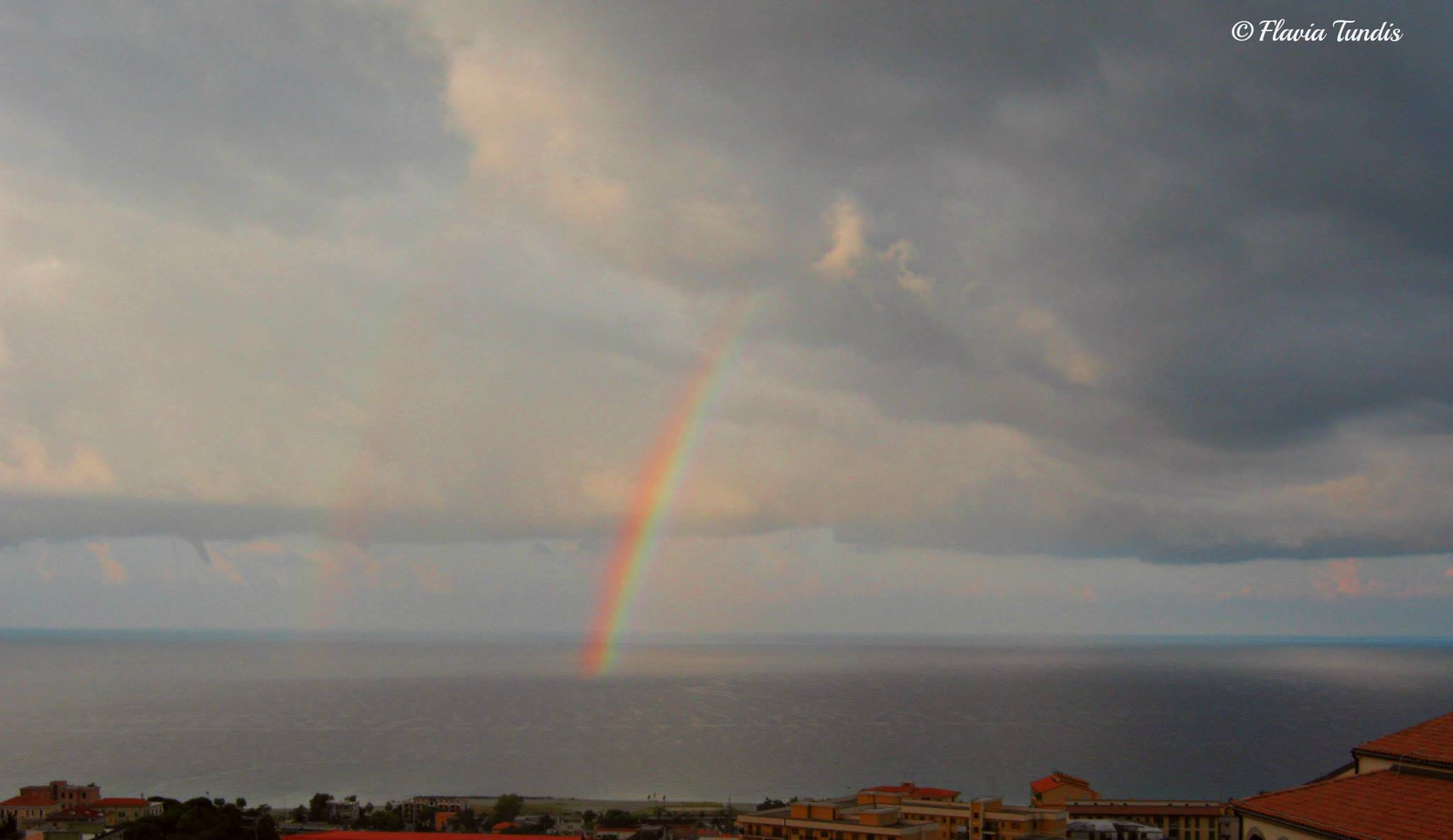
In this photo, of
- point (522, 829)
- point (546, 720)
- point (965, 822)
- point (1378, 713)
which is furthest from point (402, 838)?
point (1378, 713)

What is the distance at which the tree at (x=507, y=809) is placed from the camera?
5812cm

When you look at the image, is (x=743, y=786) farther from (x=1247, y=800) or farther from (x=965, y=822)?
(x=1247, y=800)

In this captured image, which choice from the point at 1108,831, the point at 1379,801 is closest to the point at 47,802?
the point at 1108,831

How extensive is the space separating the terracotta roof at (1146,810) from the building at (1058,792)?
1048 millimetres

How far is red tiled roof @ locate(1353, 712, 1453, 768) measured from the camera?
20.5 metres

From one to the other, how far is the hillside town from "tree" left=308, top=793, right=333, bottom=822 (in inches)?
3.8

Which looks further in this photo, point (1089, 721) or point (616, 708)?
point (616, 708)

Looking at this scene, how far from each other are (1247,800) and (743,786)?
185 ft

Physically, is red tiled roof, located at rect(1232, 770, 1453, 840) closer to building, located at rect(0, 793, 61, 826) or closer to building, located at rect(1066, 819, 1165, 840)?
building, located at rect(1066, 819, 1165, 840)

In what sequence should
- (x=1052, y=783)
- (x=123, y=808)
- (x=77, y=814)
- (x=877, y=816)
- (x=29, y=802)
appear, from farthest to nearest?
(x=29, y=802)
(x=123, y=808)
(x=77, y=814)
(x=1052, y=783)
(x=877, y=816)

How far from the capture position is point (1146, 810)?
49.0 m

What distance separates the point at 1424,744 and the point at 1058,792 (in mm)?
31724

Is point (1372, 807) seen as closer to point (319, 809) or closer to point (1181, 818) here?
point (1181, 818)

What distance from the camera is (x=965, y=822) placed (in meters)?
43.3
